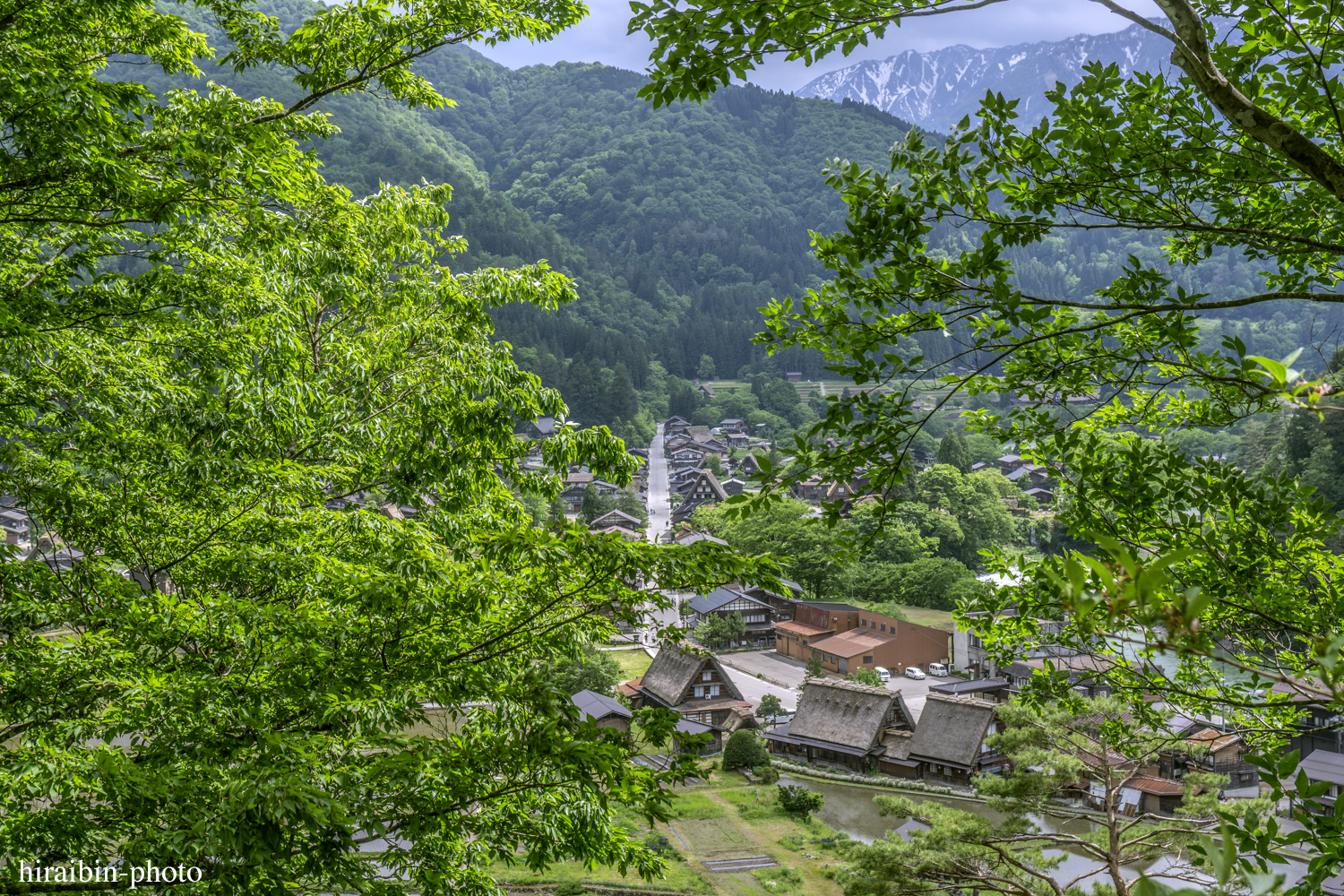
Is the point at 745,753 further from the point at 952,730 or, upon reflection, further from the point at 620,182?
the point at 620,182

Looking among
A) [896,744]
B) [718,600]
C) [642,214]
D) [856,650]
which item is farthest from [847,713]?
A: [642,214]

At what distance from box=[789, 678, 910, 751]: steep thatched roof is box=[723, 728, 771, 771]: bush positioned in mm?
2339

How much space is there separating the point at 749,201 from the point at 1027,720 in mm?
Answer: 136027

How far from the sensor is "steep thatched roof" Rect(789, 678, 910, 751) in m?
22.8

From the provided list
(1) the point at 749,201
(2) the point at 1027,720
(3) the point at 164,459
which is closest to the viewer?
(3) the point at 164,459

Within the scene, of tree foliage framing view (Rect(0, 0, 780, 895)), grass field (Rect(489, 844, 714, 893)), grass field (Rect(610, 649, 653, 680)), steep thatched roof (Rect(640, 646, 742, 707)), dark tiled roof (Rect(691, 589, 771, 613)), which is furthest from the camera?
dark tiled roof (Rect(691, 589, 771, 613))

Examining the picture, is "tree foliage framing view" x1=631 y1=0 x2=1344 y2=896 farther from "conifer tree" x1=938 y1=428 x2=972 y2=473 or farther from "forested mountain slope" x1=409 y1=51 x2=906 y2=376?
"forested mountain slope" x1=409 y1=51 x2=906 y2=376

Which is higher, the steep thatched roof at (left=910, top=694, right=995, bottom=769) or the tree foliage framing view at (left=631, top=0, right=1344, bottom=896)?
the tree foliage framing view at (left=631, top=0, right=1344, bottom=896)

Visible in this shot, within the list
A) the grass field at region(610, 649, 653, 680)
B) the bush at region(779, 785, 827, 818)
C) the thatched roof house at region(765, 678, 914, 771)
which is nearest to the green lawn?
the bush at region(779, 785, 827, 818)

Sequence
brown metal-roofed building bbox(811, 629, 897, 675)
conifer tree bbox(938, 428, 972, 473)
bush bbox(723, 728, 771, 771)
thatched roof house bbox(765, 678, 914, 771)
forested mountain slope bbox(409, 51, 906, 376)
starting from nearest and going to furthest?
→ 1. bush bbox(723, 728, 771, 771)
2. thatched roof house bbox(765, 678, 914, 771)
3. brown metal-roofed building bbox(811, 629, 897, 675)
4. conifer tree bbox(938, 428, 972, 473)
5. forested mountain slope bbox(409, 51, 906, 376)

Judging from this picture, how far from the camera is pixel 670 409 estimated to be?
8044 centimetres

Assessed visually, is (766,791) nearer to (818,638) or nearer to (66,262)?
(818,638)

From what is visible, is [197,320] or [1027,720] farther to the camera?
[1027,720]

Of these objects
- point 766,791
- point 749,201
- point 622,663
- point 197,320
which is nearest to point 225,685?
point 197,320
